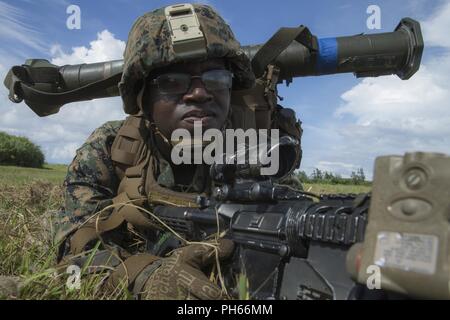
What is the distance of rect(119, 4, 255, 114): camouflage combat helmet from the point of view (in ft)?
10.7

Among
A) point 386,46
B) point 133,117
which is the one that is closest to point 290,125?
point 386,46

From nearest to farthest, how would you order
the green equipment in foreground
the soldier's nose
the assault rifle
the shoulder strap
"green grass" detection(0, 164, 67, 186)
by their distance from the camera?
1. the assault rifle
2. the soldier's nose
3. the shoulder strap
4. the green equipment in foreground
5. "green grass" detection(0, 164, 67, 186)

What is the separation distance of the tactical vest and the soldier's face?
0.26 metres

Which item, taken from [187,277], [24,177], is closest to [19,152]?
[24,177]

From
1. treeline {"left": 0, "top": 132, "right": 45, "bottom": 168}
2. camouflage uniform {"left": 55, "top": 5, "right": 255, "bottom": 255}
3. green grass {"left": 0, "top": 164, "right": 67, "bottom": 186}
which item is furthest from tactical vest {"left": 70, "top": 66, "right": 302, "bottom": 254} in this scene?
treeline {"left": 0, "top": 132, "right": 45, "bottom": 168}

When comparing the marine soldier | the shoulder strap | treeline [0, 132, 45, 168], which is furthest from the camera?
treeline [0, 132, 45, 168]

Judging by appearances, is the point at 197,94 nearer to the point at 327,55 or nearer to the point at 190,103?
the point at 190,103

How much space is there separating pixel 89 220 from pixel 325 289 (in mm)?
1980

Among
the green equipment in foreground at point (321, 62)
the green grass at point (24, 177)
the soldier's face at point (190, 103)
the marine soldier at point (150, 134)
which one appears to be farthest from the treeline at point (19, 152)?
the soldier's face at point (190, 103)

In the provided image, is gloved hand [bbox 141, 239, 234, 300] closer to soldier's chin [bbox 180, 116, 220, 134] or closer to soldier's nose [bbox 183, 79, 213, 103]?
soldier's chin [bbox 180, 116, 220, 134]

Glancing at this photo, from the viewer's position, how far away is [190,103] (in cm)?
327

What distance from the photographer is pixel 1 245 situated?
9.94 ft

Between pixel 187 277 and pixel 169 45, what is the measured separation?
1.89m

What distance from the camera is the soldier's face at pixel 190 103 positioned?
128 inches
